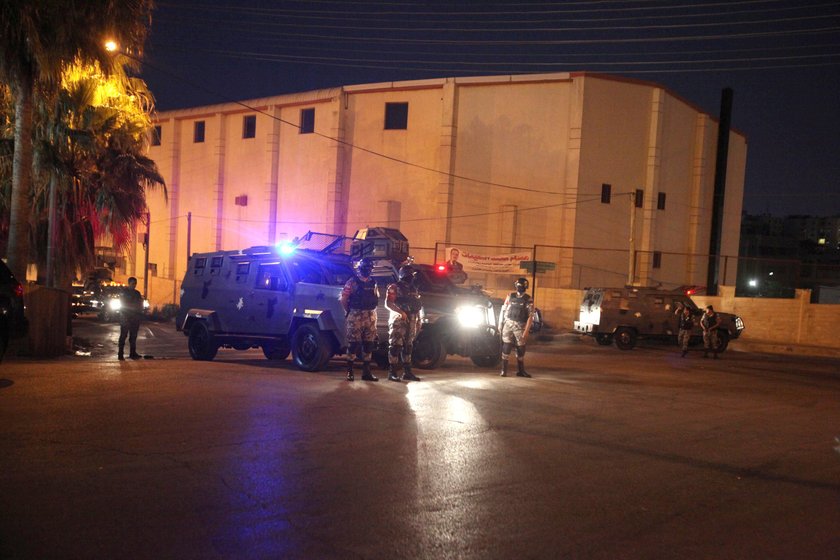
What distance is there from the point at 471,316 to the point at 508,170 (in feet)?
82.7

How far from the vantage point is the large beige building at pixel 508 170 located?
38375mm

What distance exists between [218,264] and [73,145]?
7564 millimetres

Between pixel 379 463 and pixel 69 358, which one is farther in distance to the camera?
pixel 69 358

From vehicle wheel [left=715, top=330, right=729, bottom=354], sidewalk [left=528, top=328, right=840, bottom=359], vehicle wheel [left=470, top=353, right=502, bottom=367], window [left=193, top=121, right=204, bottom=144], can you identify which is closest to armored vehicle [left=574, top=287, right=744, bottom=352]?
vehicle wheel [left=715, top=330, right=729, bottom=354]

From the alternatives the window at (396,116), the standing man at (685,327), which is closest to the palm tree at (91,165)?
the standing man at (685,327)

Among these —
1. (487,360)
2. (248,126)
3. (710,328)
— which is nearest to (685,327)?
(710,328)

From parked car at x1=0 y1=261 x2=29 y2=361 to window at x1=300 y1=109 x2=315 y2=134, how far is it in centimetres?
3397

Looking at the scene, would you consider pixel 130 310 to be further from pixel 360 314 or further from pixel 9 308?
pixel 360 314

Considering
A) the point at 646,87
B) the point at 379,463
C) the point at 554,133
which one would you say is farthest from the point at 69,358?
the point at 646,87

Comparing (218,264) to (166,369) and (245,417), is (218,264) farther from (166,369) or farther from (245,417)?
(245,417)

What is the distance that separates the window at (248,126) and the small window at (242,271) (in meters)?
34.1

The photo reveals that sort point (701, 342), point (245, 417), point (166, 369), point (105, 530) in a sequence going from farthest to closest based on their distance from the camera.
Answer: point (701, 342) < point (166, 369) < point (245, 417) < point (105, 530)

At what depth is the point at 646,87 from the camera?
39594mm

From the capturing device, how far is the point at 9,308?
36.5 feet
